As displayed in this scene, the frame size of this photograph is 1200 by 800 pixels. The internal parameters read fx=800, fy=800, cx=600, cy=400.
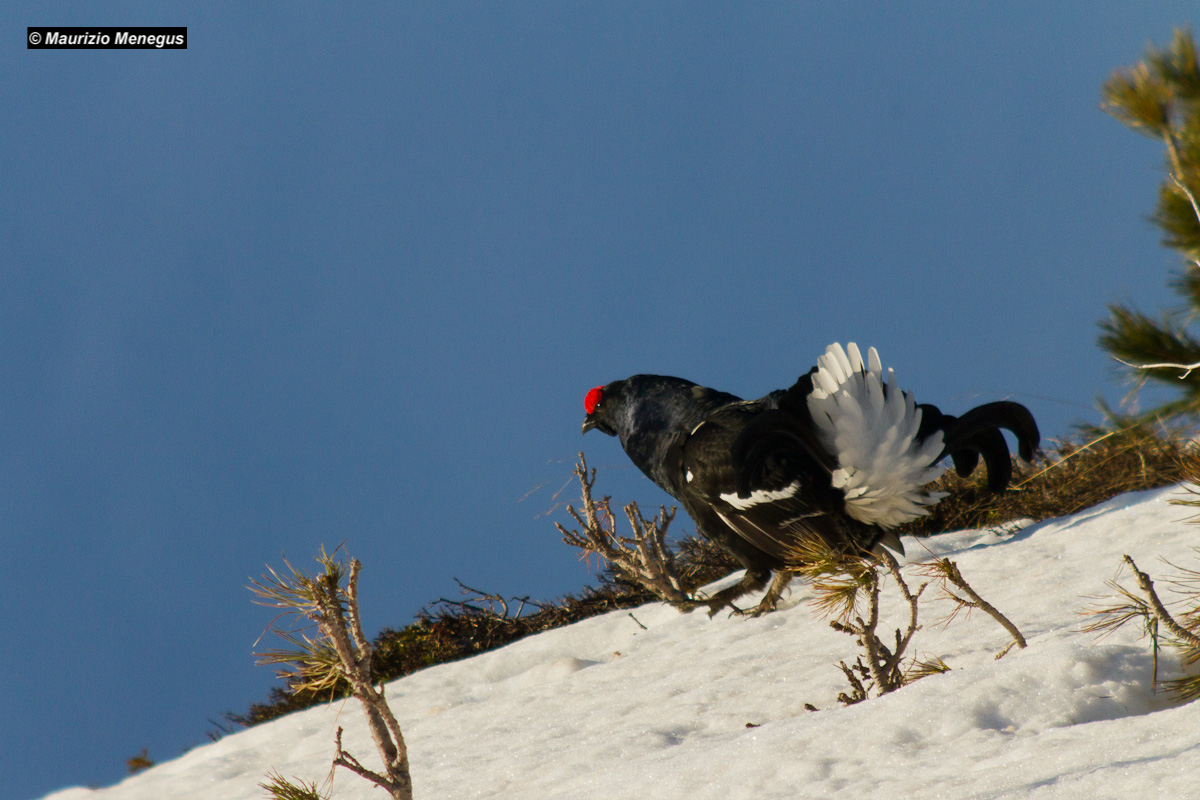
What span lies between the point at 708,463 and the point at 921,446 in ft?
3.40

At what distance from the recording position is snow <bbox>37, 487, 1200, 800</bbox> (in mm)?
2037

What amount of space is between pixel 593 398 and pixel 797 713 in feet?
8.33

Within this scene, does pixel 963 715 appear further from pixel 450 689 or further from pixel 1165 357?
pixel 1165 357

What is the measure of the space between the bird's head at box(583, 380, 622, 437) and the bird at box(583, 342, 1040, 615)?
0.95 m

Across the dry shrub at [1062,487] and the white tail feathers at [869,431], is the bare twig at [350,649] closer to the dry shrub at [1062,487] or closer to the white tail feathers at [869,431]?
the white tail feathers at [869,431]

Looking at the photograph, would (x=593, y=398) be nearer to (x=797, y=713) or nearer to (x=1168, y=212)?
(x=797, y=713)

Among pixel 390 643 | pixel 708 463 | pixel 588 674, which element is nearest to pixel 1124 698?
pixel 708 463

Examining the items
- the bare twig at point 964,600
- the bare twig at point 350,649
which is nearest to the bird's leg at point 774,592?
the bare twig at point 964,600

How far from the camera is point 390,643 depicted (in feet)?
25.7

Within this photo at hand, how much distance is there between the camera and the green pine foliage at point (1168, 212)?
19.8ft

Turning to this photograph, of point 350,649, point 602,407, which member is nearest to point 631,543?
point 602,407

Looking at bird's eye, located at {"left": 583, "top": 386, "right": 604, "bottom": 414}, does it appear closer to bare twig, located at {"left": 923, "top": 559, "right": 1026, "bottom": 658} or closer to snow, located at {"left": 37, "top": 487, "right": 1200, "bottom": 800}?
snow, located at {"left": 37, "top": 487, "right": 1200, "bottom": 800}

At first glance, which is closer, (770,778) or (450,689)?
(770,778)

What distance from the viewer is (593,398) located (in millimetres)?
5355
